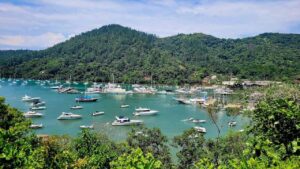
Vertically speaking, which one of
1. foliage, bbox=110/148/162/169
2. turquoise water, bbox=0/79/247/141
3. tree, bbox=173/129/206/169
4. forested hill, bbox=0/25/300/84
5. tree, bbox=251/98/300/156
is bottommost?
turquoise water, bbox=0/79/247/141

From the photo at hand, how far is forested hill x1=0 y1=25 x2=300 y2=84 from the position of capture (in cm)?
11450

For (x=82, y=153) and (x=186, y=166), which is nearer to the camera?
(x=82, y=153)

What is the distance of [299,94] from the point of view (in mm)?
21156

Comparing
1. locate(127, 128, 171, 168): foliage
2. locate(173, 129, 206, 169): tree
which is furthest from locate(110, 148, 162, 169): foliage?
locate(127, 128, 171, 168): foliage

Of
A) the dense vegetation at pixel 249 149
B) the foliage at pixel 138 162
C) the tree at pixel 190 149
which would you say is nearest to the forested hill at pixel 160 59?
the tree at pixel 190 149

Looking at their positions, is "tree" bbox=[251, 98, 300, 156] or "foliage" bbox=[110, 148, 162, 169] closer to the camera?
"foliage" bbox=[110, 148, 162, 169]

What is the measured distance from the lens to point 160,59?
138m

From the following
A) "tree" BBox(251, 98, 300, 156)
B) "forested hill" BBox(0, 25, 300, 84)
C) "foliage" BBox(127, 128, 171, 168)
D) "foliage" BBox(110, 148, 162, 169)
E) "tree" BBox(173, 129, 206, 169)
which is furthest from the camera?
"forested hill" BBox(0, 25, 300, 84)

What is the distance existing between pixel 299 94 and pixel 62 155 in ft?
51.7

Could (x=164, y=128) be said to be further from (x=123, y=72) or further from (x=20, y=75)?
(x=20, y=75)

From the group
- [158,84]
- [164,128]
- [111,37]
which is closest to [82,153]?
[164,128]

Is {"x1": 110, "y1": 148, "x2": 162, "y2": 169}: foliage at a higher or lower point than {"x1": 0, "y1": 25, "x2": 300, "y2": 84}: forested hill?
lower

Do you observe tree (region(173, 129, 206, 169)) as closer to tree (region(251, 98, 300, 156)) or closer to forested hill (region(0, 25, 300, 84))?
tree (region(251, 98, 300, 156))

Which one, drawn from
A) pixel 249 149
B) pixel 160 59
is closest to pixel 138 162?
pixel 249 149
